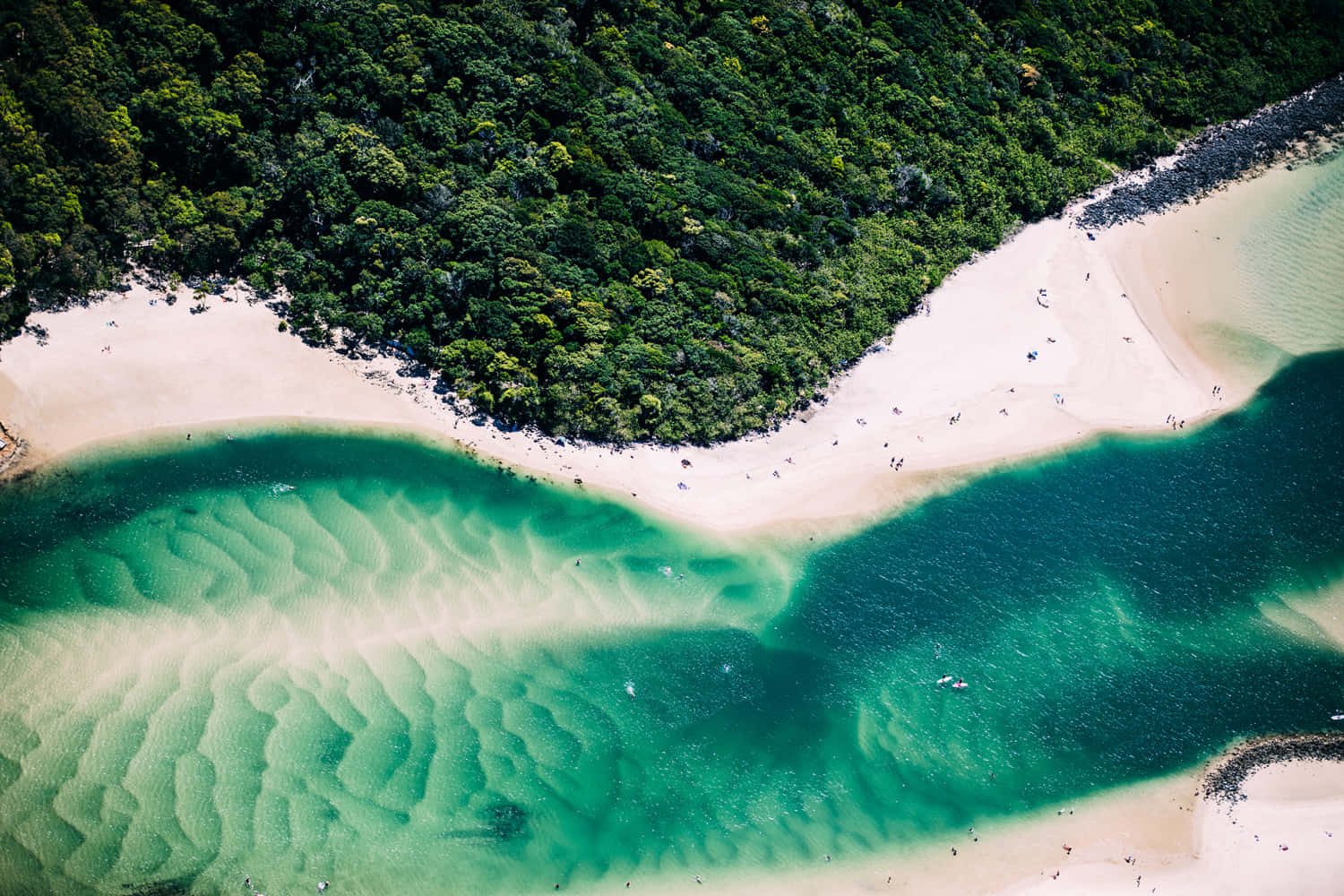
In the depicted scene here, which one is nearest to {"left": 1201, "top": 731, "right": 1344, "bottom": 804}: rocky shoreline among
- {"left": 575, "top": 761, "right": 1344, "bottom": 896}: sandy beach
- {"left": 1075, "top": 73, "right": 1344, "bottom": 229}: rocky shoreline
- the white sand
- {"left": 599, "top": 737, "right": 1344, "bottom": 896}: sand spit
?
{"left": 599, "top": 737, "right": 1344, "bottom": 896}: sand spit

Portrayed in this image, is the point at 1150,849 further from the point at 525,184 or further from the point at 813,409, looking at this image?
the point at 525,184

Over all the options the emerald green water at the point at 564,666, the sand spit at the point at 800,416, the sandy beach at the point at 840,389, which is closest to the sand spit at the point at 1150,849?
the emerald green water at the point at 564,666

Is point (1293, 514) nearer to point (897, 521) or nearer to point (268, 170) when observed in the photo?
point (897, 521)

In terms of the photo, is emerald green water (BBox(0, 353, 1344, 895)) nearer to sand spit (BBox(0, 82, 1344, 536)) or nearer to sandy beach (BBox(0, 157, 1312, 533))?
sand spit (BBox(0, 82, 1344, 536))

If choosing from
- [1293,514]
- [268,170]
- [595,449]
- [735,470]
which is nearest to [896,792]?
[735,470]

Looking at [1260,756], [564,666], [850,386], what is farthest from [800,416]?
[1260,756]

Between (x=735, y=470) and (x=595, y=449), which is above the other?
(x=595, y=449)
